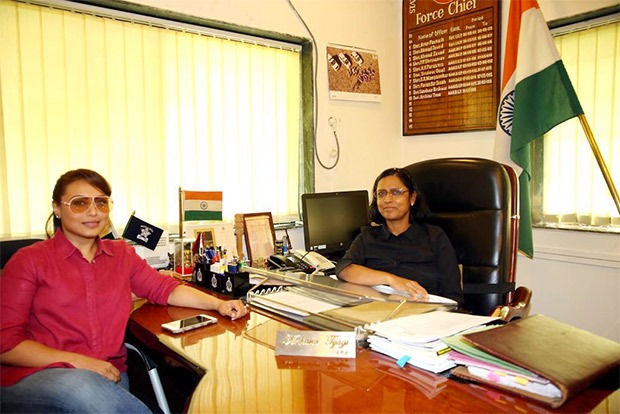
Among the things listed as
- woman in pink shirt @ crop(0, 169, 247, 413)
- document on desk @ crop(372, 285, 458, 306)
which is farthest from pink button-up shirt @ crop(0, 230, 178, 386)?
document on desk @ crop(372, 285, 458, 306)

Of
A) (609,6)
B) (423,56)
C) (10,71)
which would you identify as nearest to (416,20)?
(423,56)

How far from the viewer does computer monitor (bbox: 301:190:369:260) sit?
107 inches

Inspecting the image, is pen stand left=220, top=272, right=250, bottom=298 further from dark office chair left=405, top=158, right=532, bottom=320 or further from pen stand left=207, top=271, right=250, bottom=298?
dark office chair left=405, top=158, right=532, bottom=320

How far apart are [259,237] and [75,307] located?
1.28 m

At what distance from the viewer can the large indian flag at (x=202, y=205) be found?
256 cm

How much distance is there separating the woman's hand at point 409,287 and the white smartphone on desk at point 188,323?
0.74 meters

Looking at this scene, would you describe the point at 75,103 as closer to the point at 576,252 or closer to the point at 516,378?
the point at 516,378

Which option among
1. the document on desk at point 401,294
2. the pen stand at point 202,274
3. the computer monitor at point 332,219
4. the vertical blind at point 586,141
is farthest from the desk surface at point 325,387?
the vertical blind at point 586,141

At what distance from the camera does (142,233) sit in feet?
7.69

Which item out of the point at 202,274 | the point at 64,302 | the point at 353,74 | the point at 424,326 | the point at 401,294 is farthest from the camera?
the point at 353,74

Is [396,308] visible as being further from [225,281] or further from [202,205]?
[202,205]

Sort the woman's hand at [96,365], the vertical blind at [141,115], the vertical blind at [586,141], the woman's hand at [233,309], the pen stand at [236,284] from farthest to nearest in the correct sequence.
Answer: the vertical blind at [586,141] → the vertical blind at [141,115] → the pen stand at [236,284] → the woman's hand at [233,309] → the woman's hand at [96,365]

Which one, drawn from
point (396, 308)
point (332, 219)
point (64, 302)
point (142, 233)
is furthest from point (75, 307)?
point (332, 219)

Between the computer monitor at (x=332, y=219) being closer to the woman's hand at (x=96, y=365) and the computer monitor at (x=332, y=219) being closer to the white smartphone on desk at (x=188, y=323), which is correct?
the white smartphone on desk at (x=188, y=323)
